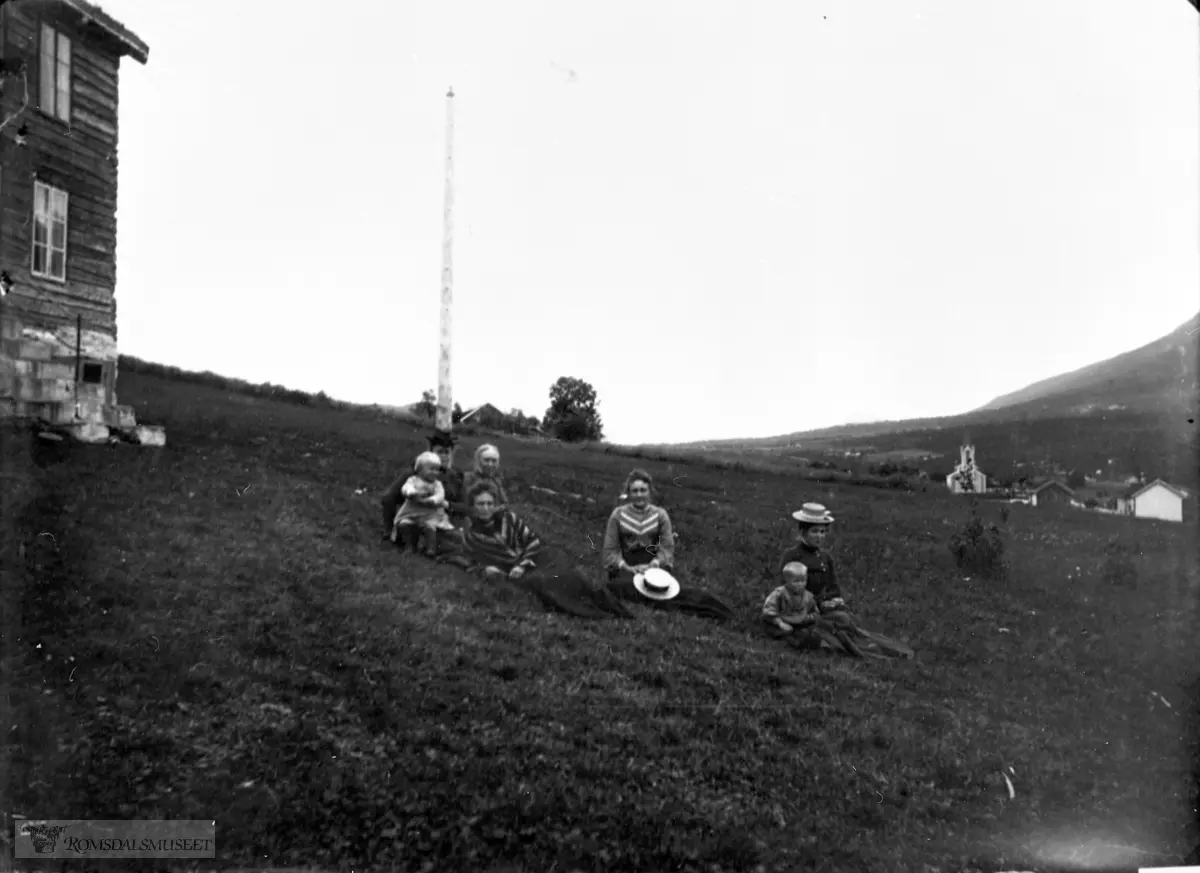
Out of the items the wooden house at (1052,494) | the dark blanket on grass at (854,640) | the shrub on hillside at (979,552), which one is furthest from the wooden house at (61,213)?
the wooden house at (1052,494)

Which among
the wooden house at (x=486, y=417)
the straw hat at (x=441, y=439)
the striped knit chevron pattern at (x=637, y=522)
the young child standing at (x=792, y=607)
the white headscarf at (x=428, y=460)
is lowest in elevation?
the young child standing at (x=792, y=607)

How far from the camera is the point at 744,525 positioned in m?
7.46

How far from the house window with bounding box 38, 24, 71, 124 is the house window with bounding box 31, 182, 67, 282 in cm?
51

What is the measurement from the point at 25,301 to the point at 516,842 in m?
4.25

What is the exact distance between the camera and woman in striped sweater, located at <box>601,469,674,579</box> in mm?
6250

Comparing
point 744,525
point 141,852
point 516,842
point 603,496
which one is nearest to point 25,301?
point 141,852

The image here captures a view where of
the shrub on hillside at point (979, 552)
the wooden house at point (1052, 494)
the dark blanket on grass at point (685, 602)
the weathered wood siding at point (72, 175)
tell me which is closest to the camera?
the weathered wood siding at point (72, 175)

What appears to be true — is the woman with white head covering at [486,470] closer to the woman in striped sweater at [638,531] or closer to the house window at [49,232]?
the woman in striped sweater at [638,531]

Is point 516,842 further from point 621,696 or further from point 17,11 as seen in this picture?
point 17,11

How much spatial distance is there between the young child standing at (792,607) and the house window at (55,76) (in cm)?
592

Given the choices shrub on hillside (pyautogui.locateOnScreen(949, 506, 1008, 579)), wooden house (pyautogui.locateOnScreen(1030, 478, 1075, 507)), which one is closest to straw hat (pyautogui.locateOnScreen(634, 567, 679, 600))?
shrub on hillside (pyautogui.locateOnScreen(949, 506, 1008, 579))

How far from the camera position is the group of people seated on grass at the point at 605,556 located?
219 inches

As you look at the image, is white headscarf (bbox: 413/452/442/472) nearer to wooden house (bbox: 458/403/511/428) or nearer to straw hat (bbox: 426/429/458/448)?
straw hat (bbox: 426/429/458/448)

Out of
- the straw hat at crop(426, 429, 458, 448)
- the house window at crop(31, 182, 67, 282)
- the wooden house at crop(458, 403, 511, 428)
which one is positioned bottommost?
the straw hat at crop(426, 429, 458, 448)
